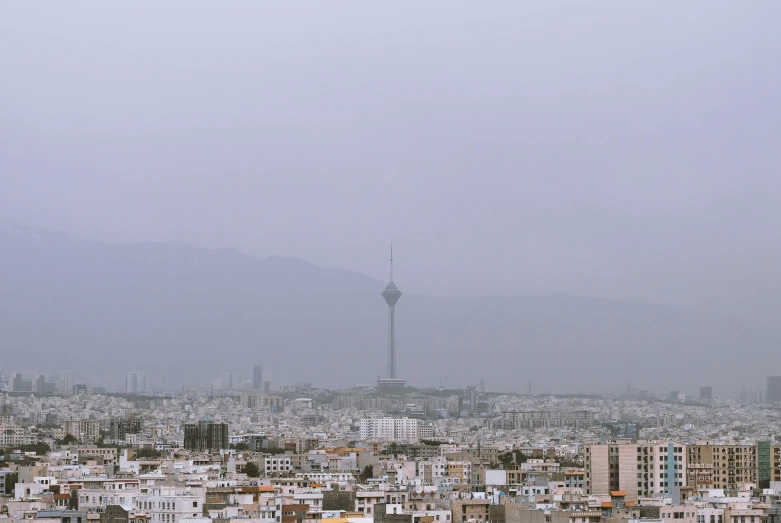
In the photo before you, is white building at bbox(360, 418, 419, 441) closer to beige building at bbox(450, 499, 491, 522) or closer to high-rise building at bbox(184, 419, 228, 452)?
high-rise building at bbox(184, 419, 228, 452)

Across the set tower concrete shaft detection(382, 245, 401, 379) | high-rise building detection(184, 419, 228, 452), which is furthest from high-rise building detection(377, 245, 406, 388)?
high-rise building detection(184, 419, 228, 452)

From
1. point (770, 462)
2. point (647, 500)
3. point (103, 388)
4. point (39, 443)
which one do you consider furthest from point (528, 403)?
point (647, 500)

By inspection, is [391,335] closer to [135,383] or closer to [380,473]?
[135,383]

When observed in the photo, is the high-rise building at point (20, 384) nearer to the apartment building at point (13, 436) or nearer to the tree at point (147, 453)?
the apartment building at point (13, 436)

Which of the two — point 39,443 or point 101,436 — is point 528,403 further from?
point 39,443

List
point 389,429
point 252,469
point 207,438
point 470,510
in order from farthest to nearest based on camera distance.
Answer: point 389,429 < point 207,438 < point 252,469 < point 470,510

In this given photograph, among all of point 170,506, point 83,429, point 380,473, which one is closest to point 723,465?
point 380,473
